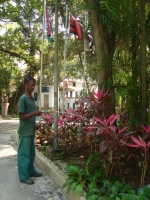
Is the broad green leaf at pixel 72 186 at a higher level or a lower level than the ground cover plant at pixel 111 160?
lower

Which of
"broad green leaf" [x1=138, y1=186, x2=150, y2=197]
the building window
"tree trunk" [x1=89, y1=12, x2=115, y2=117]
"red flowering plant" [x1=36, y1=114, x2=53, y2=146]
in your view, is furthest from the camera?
the building window

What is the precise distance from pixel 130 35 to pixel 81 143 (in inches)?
83.3

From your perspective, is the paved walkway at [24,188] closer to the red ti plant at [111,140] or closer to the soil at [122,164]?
the soil at [122,164]

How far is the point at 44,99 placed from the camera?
30391 millimetres

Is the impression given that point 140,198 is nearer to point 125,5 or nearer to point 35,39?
point 125,5

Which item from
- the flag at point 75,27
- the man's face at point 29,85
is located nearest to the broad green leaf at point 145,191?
the man's face at point 29,85

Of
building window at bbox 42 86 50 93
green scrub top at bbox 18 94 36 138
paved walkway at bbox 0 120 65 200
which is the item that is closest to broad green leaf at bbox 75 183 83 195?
paved walkway at bbox 0 120 65 200

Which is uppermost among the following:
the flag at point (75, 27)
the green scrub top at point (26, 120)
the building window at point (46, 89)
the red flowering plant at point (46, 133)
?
the flag at point (75, 27)

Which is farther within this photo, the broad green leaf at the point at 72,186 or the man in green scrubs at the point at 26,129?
the man in green scrubs at the point at 26,129

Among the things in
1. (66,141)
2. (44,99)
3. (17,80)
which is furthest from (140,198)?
(44,99)

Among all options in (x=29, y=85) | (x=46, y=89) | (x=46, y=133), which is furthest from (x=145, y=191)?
(x=46, y=89)

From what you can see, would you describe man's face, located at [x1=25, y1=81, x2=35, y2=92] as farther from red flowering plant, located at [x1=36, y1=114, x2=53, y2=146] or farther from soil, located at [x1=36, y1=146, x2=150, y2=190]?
red flowering plant, located at [x1=36, y1=114, x2=53, y2=146]

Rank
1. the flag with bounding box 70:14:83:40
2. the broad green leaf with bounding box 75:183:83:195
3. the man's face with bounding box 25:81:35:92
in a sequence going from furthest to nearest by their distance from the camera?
1. the flag with bounding box 70:14:83:40
2. the man's face with bounding box 25:81:35:92
3. the broad green leaf with bounding box 75:183:83:195

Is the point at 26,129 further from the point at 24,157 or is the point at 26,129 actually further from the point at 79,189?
the point at 79,189
